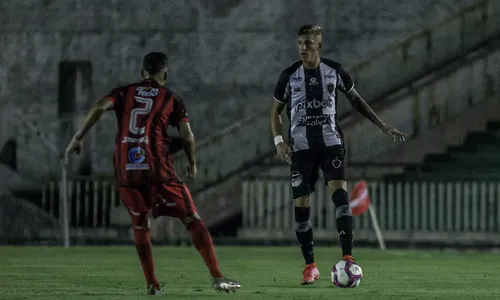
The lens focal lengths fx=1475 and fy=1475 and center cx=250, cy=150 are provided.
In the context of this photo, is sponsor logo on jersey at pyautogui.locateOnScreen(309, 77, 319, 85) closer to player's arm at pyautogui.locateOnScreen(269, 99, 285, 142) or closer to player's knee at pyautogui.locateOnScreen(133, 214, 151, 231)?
player's arm at pyautogui.locateOnScreen(269, 99, 285, 142)

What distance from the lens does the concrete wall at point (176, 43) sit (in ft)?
106

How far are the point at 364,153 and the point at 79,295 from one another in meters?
16.2

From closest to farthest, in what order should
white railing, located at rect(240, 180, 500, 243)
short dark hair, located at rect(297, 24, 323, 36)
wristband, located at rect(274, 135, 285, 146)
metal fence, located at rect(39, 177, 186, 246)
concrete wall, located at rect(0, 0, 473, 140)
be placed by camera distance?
short dark hair, located at rect(297, 24, 323, 36), wristband, located at rect(274, 135, 285, 146), white railing, located at rect(240, 180, 500, 243), metal fence, located at rect(39, 177, 186, 246), concrete wall, located at rect(0, 0, 473, 140)

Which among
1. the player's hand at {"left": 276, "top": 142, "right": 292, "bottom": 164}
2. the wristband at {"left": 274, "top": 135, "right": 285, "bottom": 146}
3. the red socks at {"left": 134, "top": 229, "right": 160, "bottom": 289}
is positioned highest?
the wristband at {"left": 274, "top": 135, "right": 285, "bottom": 146}

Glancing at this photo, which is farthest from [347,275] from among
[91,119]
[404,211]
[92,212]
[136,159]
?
[92,212]

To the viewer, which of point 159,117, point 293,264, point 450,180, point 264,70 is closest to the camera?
point 159,117

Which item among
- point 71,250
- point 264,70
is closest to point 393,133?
point 71,250

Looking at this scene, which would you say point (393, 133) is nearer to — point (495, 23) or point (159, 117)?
point (159, 117)

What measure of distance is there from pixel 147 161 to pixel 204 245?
84 cm

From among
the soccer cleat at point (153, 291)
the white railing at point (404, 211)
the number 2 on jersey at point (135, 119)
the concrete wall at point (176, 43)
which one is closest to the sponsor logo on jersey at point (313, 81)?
the number 2 on jersey at point (135, 119)

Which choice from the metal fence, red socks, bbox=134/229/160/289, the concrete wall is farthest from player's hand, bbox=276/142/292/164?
the concrete wall

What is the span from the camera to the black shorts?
13406 mm

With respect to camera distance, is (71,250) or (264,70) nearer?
(71,250)

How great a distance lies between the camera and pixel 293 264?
18109mm
